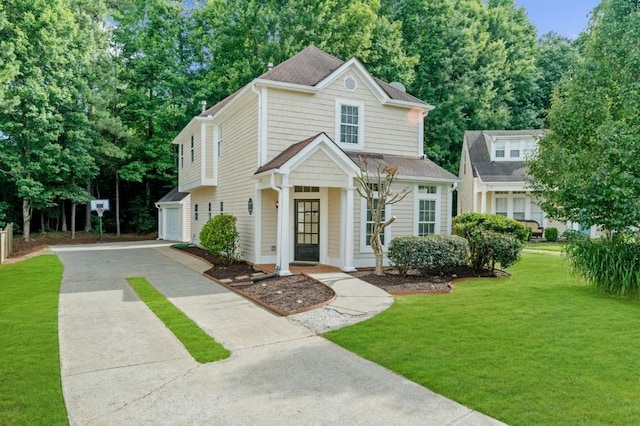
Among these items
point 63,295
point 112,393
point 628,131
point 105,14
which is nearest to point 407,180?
point 628,131

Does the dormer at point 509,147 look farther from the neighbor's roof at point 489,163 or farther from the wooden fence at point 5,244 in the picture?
the wooden fence at point 5,244

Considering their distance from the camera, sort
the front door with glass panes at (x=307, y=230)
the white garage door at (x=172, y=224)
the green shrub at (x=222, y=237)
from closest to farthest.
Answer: the green shrub at (x=222, y=237) < the front door with glass panes at (x=307, y=230) < the white garage door at (x=172, y=224)

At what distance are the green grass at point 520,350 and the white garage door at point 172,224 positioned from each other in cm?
1850

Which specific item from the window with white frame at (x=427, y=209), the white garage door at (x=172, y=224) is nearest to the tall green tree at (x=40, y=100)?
the white garage door at (x=172, y=224)

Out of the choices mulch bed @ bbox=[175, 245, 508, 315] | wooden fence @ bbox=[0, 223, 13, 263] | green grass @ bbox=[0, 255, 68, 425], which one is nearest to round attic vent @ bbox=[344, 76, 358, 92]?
→ mulch bed @ bbox=[175, 245, 508, 315]

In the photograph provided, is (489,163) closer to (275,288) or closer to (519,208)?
(519,208)

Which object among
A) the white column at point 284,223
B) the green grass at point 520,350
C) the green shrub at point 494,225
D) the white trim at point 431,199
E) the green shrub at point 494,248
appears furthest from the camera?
the green shrub at point 494,225

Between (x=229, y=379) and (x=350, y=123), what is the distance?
10659 mm

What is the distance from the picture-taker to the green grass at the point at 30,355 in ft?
12.6

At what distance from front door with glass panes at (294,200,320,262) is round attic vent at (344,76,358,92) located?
387 cm

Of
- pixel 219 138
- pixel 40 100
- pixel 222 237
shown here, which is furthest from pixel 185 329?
pixel 40 100

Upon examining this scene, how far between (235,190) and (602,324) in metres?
11.2

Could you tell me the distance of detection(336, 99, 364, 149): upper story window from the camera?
1373 centimetres

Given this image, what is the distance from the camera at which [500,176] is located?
77.0 feet
